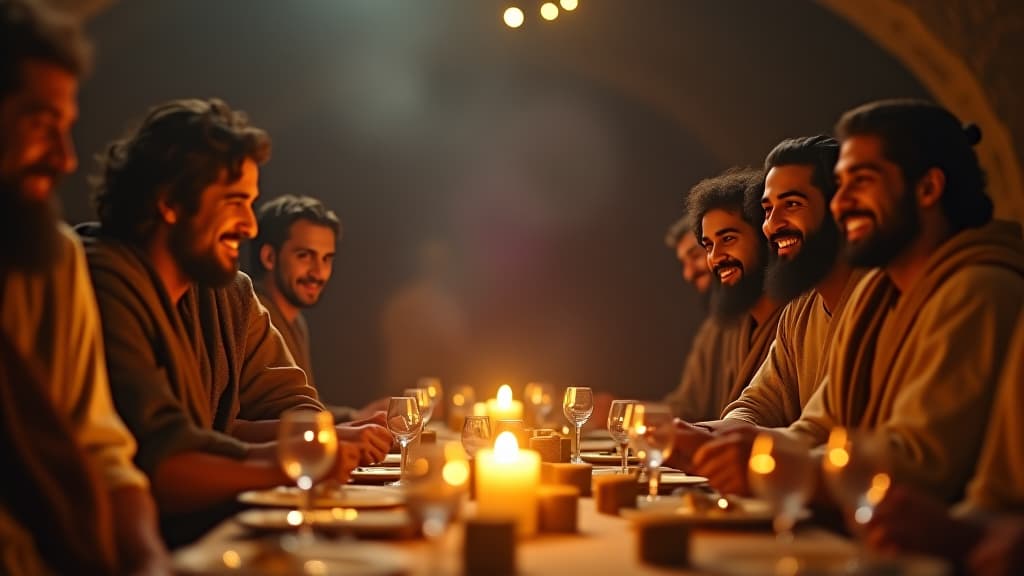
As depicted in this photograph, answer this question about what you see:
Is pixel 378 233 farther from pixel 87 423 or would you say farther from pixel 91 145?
pixel 87 423

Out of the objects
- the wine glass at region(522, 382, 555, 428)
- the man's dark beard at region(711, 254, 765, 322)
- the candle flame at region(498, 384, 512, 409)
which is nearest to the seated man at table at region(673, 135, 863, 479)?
the man's dark beard at region(711, 254, 765, 322)

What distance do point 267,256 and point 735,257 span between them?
2.51 m

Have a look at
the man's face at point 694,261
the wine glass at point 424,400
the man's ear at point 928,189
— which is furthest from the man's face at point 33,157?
the man's face at point 694,261

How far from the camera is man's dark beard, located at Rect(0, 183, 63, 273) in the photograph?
207 cm

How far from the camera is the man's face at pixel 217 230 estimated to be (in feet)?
10.5

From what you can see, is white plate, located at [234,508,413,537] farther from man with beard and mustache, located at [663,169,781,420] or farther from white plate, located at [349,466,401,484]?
man with beard and mustache, located at [663,169,781,420]

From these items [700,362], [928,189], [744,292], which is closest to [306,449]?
[928,189]

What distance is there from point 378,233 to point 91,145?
1939 millimetres

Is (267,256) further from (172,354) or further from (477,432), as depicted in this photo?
(477,432)

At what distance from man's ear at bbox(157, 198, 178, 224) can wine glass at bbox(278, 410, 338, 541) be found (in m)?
1.19

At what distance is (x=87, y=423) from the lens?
2225 mm

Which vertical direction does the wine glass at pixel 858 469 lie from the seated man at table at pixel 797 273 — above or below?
below

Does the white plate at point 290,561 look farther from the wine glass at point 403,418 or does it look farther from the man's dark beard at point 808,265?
the man's dark beard at point 808,265

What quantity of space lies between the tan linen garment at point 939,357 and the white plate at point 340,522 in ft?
3.12
